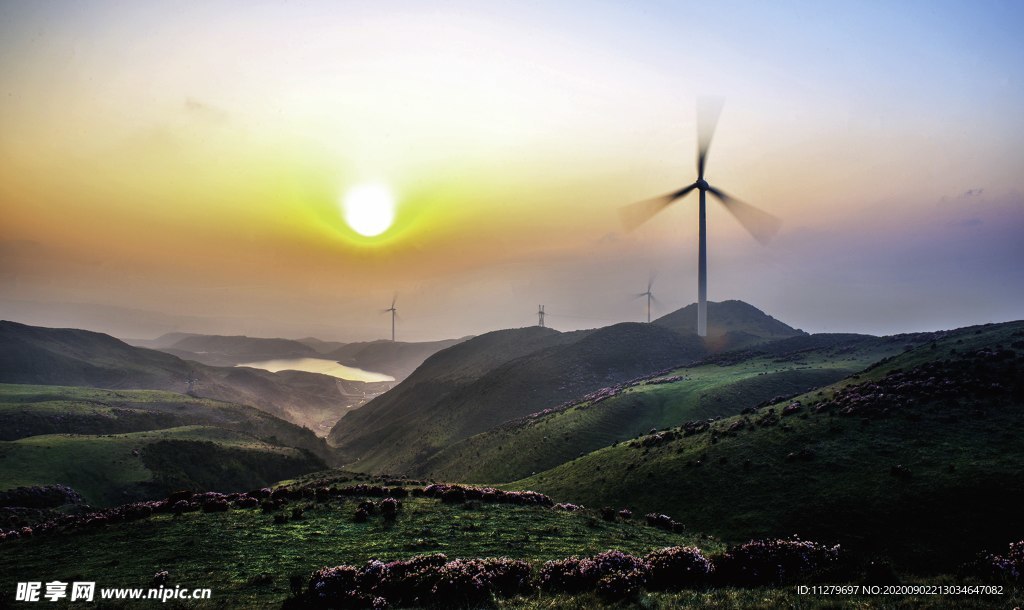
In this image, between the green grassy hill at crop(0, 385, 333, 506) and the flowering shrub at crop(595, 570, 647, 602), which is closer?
the flowering shrub at crop(595, 570, 647, 602)

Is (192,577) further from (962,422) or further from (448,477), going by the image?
(448,477)

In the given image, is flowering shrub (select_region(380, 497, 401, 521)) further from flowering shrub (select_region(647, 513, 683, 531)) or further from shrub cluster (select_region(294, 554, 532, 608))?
flowering shrub (select_region(647, 513, 683, 531))

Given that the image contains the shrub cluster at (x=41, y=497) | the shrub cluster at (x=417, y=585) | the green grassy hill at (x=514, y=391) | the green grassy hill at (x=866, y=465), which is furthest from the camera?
the green grassy hill at (x=514, y=391)

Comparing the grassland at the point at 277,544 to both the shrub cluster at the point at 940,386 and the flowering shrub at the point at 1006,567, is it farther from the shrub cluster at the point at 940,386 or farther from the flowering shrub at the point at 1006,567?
the shrub cluster at the point at 940,386

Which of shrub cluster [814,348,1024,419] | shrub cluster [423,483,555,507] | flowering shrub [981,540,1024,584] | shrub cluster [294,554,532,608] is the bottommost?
shrub cluster [423,483,555,507]

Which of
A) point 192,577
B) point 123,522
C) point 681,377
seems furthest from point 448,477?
point 192,577

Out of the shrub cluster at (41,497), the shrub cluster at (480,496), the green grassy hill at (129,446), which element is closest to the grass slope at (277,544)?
the shrub cluster at (480,496)

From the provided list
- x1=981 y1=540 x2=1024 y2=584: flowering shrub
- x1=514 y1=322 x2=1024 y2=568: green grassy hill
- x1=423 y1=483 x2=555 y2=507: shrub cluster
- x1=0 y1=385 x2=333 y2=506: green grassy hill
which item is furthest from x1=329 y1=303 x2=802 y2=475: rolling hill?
x1=981 y1=540 x2=1024 y2=584: flowering shrub

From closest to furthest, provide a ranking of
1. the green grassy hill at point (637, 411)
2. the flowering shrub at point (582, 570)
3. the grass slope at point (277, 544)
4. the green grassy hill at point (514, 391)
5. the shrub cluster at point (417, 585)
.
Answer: the shrub cluster at point (417, 585)
the flowering shrub at point (582, 570)
the grass slope at point (277, 544)
the green grassy hill at point (637, 411)
the green grassy hill at point (514, 391)
